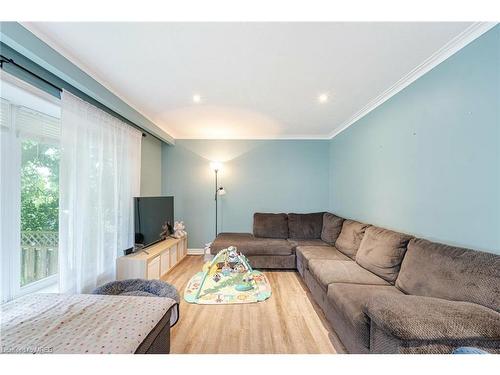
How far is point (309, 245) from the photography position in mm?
3332

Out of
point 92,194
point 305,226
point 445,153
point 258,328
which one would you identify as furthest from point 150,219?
point 445,153

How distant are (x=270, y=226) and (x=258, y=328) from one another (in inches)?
82.5

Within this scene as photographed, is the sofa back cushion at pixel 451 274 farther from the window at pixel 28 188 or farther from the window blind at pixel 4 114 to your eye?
the window blind at pixel 4 114

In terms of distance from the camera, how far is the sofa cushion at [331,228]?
3309 mm

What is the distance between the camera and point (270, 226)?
12.8ft

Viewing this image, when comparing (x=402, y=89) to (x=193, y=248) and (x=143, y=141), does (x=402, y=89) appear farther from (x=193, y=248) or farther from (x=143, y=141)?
(x=193, y=248)

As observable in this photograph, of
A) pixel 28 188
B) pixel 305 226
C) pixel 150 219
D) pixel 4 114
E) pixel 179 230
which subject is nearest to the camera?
pixel 4 114

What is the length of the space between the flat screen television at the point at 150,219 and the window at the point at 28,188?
93 centimetres

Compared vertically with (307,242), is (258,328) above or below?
below

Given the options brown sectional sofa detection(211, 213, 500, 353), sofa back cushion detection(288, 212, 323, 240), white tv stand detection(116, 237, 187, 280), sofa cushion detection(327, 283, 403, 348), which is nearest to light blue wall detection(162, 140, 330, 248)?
sofa back cushion detection(288, 212, 323, 240)

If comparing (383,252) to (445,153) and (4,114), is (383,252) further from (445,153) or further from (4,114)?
(4,114)

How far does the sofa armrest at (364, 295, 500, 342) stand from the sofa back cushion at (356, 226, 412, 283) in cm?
80
